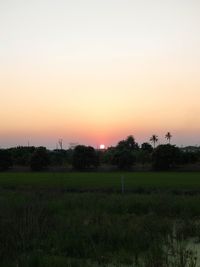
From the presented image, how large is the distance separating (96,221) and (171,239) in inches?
138

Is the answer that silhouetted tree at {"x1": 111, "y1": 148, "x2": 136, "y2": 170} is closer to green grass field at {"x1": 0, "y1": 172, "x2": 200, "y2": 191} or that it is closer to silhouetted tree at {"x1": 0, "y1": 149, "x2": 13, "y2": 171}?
silhouetted tree at {"x1": 0, "y1": 149, "x2": 13, "y2": 171}

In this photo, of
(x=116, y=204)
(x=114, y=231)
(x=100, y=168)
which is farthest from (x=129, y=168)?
(x=114, y=231)

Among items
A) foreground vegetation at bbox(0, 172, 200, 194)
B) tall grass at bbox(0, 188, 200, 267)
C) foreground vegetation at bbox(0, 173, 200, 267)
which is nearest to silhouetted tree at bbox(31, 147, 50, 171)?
foreground vegetation at bbox(0, 172, 200, 194)

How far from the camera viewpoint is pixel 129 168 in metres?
86.1

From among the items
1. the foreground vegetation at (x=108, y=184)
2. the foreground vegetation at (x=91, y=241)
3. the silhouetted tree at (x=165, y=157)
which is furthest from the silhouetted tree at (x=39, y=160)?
the foreground vegetation at (x=91, y=241)

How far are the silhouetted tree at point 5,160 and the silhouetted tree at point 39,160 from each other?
14.0 ft

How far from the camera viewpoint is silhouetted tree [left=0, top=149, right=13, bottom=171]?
86375mm

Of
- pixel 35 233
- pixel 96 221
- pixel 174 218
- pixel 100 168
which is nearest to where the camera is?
pixel 35 233

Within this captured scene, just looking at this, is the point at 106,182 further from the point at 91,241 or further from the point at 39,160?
the point at 39,160

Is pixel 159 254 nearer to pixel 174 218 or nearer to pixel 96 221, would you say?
pixel 96 221

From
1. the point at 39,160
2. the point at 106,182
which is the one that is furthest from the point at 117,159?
the point at 106,182

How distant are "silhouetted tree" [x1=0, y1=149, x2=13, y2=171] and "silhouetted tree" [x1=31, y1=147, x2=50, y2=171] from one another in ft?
14.0

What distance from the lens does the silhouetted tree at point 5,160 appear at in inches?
3401

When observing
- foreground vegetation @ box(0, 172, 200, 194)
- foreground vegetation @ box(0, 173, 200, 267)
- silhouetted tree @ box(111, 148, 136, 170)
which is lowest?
foreground vegetation @ box(0, 173, 200, 267)
